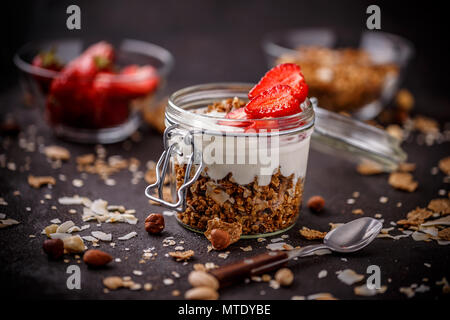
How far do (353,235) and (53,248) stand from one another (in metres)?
0.61

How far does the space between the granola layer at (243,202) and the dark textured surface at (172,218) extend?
46 millimetres

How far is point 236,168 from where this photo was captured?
1.10 m

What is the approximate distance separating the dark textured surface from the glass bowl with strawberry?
2.6 inches

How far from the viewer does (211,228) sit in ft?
3.75

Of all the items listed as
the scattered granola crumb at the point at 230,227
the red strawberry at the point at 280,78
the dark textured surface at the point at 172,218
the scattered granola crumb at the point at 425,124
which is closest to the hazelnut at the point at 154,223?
the dark textured surface at the point at 172,218

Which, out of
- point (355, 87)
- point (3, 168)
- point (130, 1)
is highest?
point (130, 1)

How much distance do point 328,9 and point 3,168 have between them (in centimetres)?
148

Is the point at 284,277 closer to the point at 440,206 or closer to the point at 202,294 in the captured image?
the point at 202,294

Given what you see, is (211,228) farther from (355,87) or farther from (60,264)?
(355,87)

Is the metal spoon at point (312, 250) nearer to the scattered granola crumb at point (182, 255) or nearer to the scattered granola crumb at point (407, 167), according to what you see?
the scattered granola crumb at point (182, 255)

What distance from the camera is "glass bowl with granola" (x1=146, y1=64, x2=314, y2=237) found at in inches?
43.2

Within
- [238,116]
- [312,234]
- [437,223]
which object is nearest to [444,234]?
[437,223]

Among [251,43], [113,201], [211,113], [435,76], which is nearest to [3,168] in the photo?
[113,201]

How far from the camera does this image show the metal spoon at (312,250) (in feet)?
3.29
